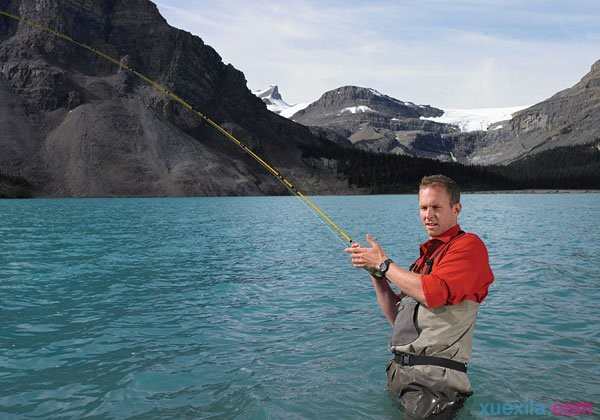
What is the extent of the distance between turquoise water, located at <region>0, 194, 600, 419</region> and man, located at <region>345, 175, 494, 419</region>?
1.53 metres

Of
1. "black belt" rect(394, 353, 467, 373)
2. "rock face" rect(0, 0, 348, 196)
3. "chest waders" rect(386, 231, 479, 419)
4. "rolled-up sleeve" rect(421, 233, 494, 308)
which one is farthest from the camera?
"rock face" rect(0, 0, 348, 196)

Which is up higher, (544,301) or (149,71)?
(149,71)

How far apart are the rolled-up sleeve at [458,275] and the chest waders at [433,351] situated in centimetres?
21

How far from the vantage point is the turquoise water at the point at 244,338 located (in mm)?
8727

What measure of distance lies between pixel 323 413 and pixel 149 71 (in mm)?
198323

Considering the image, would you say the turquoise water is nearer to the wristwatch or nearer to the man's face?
the wristwatch

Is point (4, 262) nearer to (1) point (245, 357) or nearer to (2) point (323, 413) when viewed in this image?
(1) point (245, 357)

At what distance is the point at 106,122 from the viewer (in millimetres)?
148750

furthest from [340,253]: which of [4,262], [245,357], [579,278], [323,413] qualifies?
[323,413]

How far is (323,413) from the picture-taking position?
819 cm

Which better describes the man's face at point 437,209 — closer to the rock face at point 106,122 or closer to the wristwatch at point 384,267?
the wristwatch at point 384,267

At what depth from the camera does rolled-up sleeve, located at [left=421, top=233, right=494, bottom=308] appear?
19.1 ft

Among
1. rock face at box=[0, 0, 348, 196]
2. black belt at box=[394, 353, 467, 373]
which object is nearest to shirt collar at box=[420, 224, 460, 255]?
black belt at box=[394, 353, 467, 373]

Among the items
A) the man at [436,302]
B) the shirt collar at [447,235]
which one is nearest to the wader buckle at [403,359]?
the man at [436,302]
